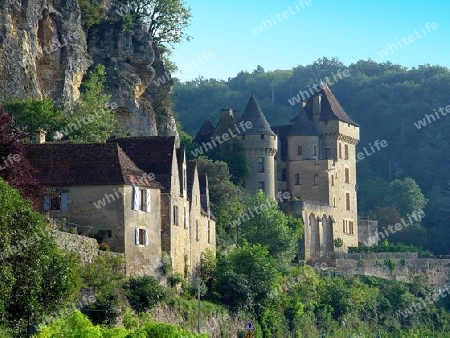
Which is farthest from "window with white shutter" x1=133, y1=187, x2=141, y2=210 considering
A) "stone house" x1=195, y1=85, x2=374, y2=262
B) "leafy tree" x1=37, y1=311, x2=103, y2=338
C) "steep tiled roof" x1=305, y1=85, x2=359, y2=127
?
"steep tiled roof" x1=305, y1=85, x2=359, y2=127

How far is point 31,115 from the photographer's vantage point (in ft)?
229

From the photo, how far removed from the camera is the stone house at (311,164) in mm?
100375

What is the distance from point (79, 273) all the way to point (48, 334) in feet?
35.5

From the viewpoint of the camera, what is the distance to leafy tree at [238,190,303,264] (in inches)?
3487

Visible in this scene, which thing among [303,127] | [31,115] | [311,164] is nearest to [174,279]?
[31,115]

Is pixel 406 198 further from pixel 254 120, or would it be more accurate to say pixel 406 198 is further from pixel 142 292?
pixel 142 292

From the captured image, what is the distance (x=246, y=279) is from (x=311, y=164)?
36.1 metres

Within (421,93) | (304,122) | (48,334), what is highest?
(421,93)

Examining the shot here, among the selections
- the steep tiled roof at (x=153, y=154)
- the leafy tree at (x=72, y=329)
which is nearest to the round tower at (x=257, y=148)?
the steep tiled roof at (x=153, y=154)

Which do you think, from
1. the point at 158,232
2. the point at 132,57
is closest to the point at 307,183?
the point at 132,57

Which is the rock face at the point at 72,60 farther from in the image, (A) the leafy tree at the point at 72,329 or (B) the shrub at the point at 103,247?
(A) the leafy tree at the point at 72,329

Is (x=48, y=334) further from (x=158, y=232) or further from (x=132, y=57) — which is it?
(x=132, y=57)

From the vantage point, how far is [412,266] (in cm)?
10462

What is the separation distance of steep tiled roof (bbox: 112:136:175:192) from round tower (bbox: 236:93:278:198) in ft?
111
